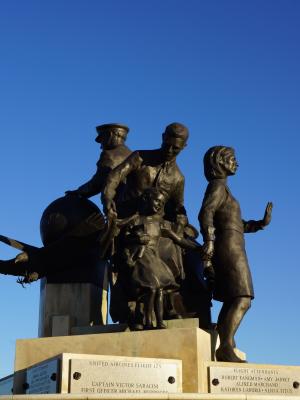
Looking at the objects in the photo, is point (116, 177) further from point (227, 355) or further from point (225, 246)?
point (227, 355)

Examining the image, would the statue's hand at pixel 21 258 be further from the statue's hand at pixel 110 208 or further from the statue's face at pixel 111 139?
the statue's face at pixel 111 139

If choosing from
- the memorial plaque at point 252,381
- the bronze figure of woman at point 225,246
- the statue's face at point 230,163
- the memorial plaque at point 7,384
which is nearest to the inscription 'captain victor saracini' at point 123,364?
the memorial plaque at point 252,381

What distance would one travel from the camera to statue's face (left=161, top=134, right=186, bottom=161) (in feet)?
42.4

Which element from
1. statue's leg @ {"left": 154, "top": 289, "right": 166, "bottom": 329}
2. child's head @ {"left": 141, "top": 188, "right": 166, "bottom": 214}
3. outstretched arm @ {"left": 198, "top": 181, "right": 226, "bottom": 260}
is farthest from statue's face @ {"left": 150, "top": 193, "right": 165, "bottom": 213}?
statue's leg @ {"left": 154, "top": 289, "right": 166, "bottom": 329}

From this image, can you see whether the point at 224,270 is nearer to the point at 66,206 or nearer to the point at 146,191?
the point at 146,191

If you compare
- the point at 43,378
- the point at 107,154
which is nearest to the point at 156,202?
the point at 107,154

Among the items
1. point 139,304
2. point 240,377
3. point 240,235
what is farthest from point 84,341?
point 240,235

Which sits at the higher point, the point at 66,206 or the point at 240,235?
the point at 66,206

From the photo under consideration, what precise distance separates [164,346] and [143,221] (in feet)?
7.46

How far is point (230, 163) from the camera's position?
1280 cm

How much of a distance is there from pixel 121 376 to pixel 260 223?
399 cm

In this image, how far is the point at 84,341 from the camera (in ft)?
36.3

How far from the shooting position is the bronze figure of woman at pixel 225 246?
11.7 metres

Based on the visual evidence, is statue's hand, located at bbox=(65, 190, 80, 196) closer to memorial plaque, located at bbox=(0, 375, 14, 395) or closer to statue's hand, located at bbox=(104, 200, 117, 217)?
statue's hand, located at bbox=(104, 200, 117, 217)
